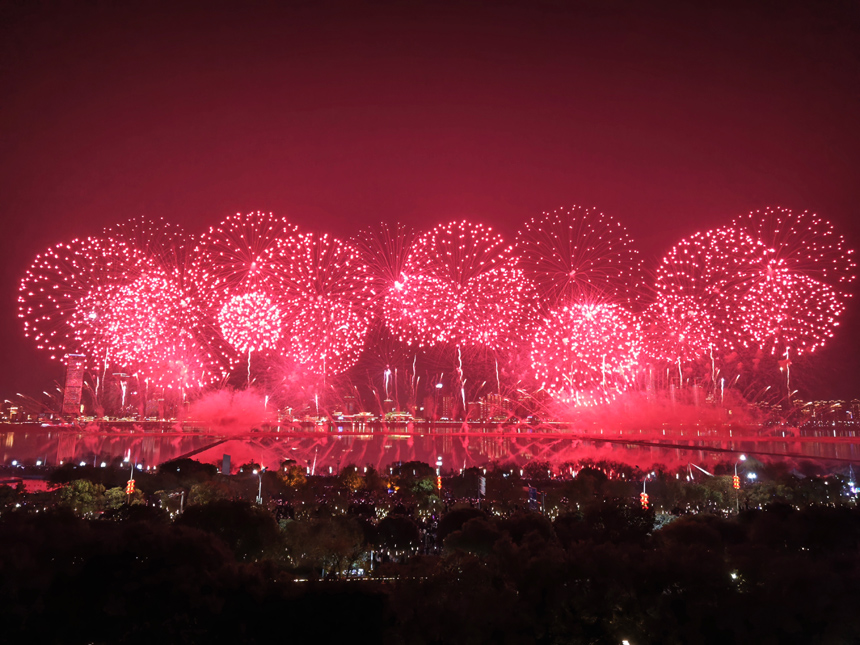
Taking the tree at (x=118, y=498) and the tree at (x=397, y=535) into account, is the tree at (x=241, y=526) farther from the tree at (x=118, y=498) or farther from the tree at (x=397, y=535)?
the tree at (x=118, y=498)

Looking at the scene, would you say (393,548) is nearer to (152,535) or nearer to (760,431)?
(152,535)

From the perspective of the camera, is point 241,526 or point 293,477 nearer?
point 241,526

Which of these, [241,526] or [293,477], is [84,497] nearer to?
[293,477]

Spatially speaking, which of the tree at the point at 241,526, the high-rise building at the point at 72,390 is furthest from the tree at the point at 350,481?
the high-rise building at the point at 72,390

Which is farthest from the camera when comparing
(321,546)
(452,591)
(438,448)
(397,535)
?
(438,448)

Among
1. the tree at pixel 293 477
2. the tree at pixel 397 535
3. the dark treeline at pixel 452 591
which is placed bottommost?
the tree at pixel 397 535

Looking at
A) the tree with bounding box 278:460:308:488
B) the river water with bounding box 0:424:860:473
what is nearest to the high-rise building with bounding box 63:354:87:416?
the river water with bounding box 0:424:860:473

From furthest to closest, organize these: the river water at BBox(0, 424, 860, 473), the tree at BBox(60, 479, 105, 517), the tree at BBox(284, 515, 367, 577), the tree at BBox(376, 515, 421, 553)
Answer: the river water at BBox(0, 424, 860, 473) → the tree at BBox(60, 479, 105, 517) → the tree at BBox(376, 515, 421, 553) → the tree at BBox(284, 515, 367, 577)

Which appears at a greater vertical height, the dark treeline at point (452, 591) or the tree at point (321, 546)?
the dark treeline at point (452, 591)

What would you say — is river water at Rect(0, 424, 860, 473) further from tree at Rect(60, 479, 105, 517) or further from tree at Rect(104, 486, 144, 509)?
tree at Rect(60, 479, 105, 517)

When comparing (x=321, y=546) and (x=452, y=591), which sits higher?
(x=452, y=591)

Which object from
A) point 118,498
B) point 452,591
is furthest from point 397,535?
point 118,498
